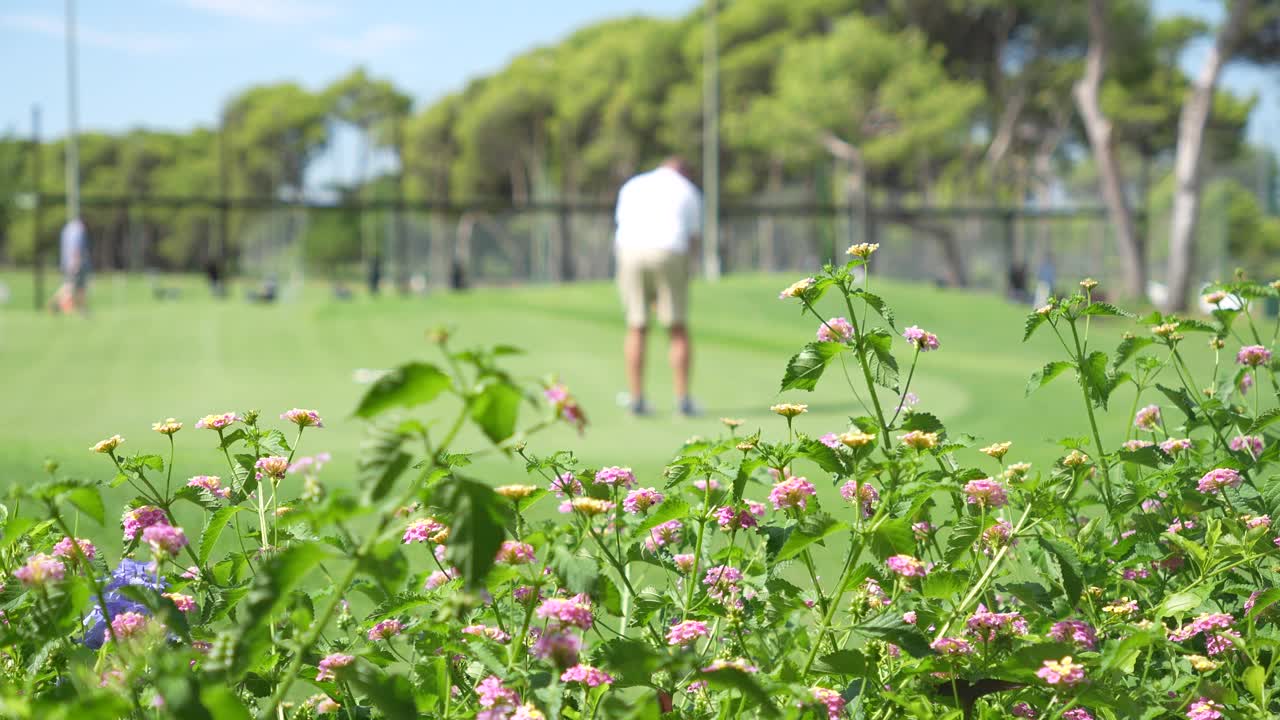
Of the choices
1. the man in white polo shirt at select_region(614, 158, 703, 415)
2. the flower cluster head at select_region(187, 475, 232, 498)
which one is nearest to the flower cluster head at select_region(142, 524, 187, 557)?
the flower cluster head at select_region(187, 475, 232, 498)

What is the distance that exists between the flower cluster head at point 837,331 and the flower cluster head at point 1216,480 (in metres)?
0.63

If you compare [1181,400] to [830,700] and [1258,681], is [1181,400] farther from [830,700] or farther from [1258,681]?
[830,700]

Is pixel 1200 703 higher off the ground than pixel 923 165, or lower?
lower

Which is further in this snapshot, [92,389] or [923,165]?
[923,165]

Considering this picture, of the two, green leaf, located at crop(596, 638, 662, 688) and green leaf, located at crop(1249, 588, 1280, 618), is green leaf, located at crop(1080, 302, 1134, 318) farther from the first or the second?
green leaf, located at crop(596, 638, 662, 688)

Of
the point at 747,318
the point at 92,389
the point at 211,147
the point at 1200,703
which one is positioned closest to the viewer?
the point at 1200,703

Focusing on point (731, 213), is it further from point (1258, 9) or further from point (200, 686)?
point (200, 686)

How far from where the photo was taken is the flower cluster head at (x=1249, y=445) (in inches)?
90.3

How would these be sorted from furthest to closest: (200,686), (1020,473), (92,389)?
(92,389)
(1020,473)
(200,686)

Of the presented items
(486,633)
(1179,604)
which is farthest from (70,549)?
(1179,604)

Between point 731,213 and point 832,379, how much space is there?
2577 centimetres

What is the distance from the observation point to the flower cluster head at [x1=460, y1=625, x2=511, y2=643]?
1.65 metres

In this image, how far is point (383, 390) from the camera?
1.12 metres

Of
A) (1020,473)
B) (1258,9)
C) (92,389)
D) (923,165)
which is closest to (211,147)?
(923,165)
